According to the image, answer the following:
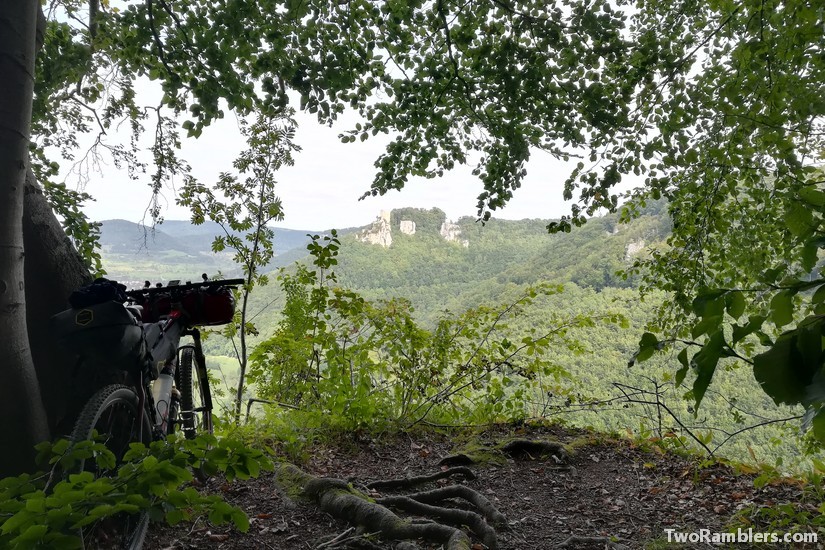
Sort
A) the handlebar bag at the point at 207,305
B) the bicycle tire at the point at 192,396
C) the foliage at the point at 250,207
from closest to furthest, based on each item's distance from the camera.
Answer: the handlebar bag at the point at 207,305
the bicycle tire at the point at 192,396
the foliage at the point at 250,207

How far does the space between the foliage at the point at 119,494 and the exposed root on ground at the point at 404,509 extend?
1449mm

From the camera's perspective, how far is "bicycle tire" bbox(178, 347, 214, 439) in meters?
3.75

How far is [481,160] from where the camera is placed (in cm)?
400

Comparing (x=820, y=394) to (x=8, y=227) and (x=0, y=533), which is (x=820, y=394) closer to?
(x=0, y=533)

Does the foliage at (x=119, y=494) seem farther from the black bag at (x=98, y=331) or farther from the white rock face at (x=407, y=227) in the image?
the white rock face at (x=407, y=227)

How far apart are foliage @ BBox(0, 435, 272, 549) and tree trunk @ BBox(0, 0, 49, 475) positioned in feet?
2.29

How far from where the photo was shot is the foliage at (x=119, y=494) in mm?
1074

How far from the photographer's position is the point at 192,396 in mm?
3871

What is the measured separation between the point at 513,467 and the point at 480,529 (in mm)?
1653

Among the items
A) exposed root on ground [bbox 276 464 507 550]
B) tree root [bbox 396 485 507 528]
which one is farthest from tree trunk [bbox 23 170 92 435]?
tree root [bbox 396 485 507 528]

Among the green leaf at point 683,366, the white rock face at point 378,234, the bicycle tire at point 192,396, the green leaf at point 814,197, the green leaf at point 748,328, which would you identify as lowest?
the bicycle tire at point 192,396

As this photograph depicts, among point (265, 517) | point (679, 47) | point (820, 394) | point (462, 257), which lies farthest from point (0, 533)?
point (462, 257)

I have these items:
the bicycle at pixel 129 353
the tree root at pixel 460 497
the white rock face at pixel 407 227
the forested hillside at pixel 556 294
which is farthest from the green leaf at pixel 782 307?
the white rock face at pixel 407 227

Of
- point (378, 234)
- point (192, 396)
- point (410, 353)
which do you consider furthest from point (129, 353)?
point (378, 234)
